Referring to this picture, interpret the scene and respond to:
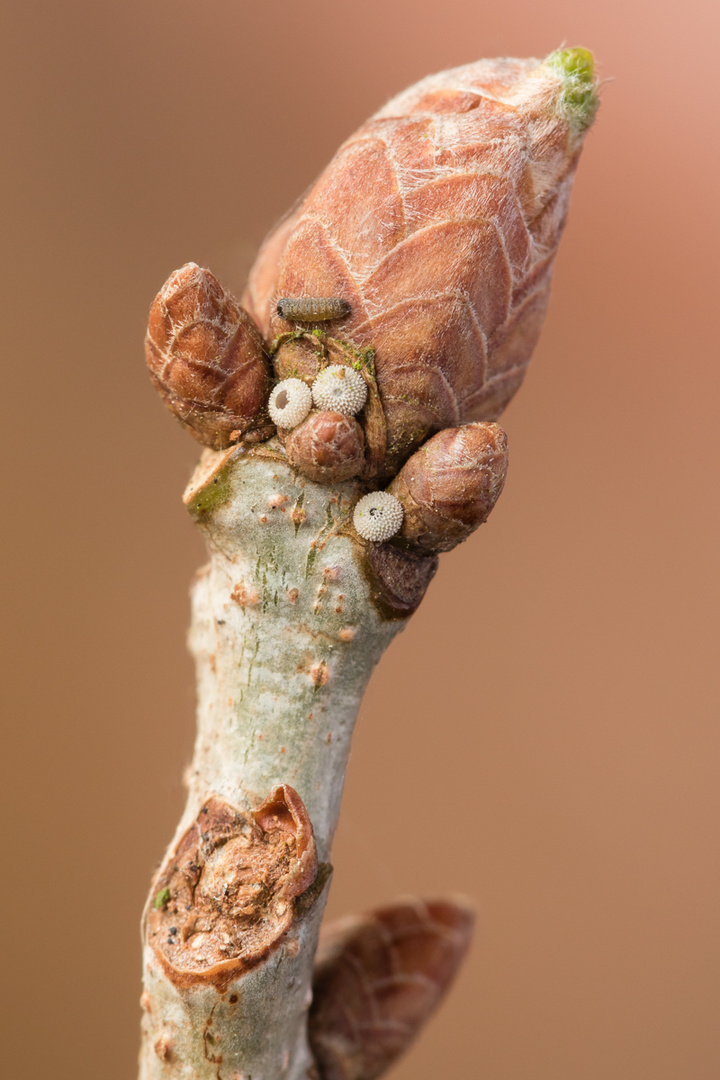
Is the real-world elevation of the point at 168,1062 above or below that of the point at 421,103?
below

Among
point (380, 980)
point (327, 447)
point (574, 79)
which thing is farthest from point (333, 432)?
point (380, 980)

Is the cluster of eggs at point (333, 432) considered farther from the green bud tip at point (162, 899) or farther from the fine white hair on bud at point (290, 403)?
the green bud tip at point (162, 899)

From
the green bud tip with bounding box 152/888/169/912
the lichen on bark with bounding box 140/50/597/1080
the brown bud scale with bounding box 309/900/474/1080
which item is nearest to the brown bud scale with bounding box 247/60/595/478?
the lichen on bark with bounding box 140/50/597/1080

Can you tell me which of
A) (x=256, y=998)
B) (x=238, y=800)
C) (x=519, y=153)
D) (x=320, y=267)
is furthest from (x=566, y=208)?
(x=256, y=998)

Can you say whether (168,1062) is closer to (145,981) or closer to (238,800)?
(145,981)

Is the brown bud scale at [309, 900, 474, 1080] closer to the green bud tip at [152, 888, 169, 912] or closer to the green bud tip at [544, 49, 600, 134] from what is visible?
the green bud tip at [152, 888, 169, 912]

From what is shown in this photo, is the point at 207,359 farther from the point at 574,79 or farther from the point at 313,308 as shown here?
the point at 574,79

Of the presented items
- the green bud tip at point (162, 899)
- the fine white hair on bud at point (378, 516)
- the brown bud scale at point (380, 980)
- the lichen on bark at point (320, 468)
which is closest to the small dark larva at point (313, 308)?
the lichen on bark at point (320, 468)
